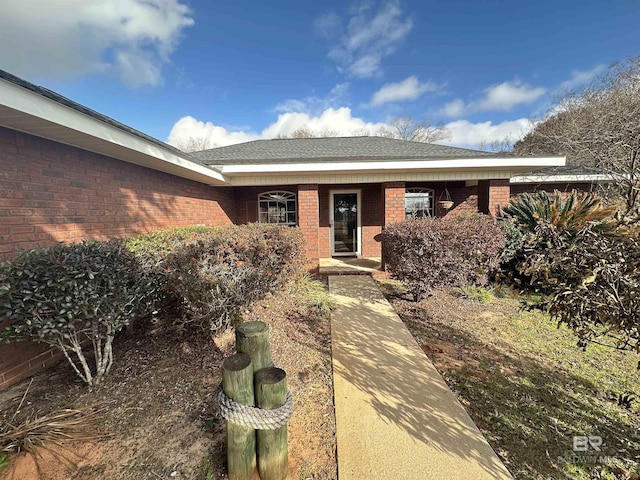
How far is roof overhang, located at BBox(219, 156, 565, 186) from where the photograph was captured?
652cm

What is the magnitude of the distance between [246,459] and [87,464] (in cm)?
116

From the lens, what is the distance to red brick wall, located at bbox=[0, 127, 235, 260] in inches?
114

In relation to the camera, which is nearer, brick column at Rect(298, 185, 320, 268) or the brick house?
the brick house

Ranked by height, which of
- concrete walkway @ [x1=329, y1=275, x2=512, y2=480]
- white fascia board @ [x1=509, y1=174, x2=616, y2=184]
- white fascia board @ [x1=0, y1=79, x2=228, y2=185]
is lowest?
concrete walkway @ [x1=329, y1=275, x2=512, y2=480]

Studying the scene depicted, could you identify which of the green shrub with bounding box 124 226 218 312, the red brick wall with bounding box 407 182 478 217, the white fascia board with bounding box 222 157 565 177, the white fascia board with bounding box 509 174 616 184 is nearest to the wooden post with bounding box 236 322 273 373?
the green shrub with bounding box 124 226 218 312

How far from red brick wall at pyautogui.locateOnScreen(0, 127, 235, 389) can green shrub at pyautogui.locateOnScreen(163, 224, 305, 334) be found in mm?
1536

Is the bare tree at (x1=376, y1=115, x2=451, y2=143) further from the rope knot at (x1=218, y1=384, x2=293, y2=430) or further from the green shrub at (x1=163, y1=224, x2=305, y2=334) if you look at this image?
the rope knot at (x1=218, y1=384, x2=293, y2=430)

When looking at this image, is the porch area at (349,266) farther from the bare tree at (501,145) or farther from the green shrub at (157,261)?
the bare tree at (501,145)

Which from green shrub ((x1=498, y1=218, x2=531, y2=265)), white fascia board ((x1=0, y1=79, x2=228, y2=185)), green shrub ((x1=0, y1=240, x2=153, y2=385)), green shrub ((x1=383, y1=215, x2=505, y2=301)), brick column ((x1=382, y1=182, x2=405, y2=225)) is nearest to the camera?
green shrub ((x1=0, y1=240, x2=153, y2=385))

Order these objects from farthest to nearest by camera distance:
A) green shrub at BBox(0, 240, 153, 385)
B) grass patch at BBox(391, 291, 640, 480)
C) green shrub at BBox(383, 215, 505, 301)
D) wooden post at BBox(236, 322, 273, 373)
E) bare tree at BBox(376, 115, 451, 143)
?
bare tree at BBox(376, 115, 451, 143)
green shrub at BBox(383, 215, 505, 301)
green shrub at BBox(0, 240, 153, 385)
grass patch at BBox(391, 291, 640, 480)
wooden post at BBox(236, 322, 273, 373)

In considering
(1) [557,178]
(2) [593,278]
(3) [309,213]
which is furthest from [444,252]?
(1) [557,178]

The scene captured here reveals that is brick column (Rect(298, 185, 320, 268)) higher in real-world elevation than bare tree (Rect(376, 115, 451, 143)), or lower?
lower

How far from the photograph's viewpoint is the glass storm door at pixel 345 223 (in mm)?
9281

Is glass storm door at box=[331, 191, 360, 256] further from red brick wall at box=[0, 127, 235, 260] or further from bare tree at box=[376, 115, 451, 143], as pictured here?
bare tree at box=[376, 115, 451, 143]
